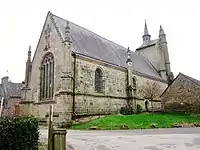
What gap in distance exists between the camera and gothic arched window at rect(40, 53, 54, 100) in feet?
→ 83.8

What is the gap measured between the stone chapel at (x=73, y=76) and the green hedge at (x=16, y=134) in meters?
14.8

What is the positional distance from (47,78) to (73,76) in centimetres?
463

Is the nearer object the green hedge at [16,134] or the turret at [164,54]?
the green hedge at [16,134]

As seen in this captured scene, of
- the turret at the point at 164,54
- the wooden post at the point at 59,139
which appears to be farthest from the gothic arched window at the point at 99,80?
the turret at the point at 164,54

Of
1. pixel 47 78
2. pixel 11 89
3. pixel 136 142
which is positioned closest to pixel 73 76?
pixel 47 78

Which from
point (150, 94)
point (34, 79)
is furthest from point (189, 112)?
point (34, 79)

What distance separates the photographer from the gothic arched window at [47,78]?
2553 centimetres

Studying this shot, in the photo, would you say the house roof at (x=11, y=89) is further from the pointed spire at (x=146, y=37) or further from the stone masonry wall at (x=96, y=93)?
the pointed spire at (x=146, y=37)

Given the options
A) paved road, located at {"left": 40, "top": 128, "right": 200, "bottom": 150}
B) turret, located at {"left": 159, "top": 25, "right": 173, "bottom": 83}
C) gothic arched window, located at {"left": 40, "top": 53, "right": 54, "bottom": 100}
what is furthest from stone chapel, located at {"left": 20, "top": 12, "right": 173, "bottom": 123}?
turret, located at {"left": 159, "top": 25, "right": 173, "bottom": 83}

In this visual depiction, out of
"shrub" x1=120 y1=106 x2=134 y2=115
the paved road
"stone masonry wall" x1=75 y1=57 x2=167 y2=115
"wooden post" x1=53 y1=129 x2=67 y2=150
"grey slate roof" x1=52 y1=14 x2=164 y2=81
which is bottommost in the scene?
the paved road

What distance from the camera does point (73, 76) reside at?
76.9 feet

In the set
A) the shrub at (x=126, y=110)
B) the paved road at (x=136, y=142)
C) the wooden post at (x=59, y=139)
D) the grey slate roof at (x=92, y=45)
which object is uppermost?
the grey slate roof at (x=92, y=45)

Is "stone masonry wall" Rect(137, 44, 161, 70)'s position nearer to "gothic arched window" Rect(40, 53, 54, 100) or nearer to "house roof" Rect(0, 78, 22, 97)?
"gothic arched window" Rect(40, 53, 54, 100)

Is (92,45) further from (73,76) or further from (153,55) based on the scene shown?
(153,55)
